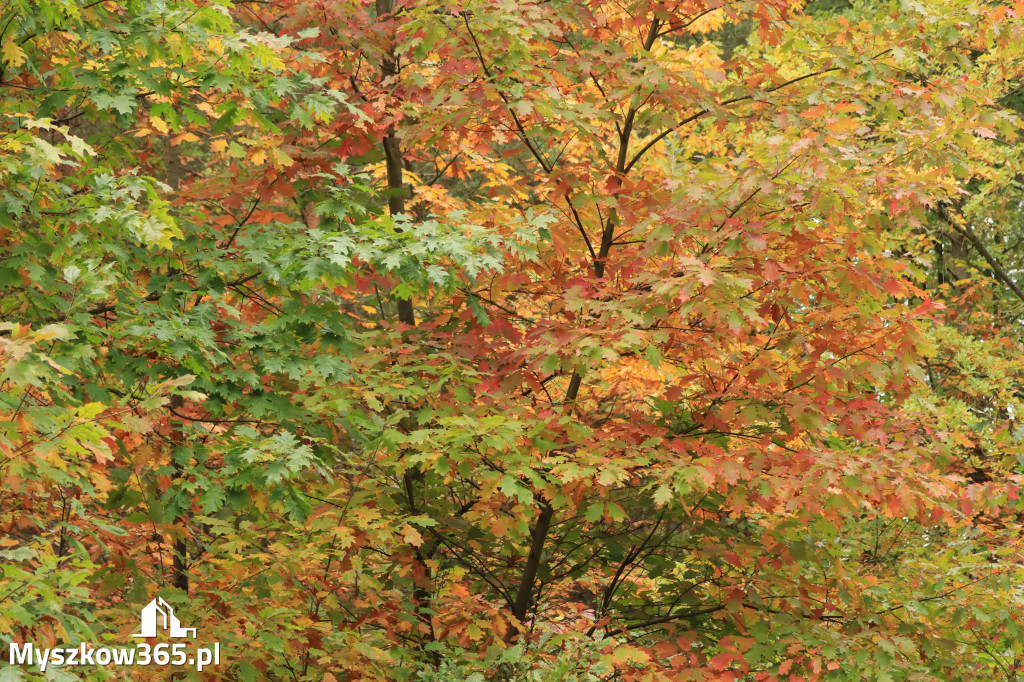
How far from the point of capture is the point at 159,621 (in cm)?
502

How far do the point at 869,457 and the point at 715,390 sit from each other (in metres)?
1.06

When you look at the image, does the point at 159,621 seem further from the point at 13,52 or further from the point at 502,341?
the point at 13,52

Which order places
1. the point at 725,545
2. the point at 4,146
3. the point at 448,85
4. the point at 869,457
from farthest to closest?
1. the point at 725,545
2. the point at 448,85
3. the point at 869,457
4. the point at 4,146

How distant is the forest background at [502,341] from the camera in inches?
184

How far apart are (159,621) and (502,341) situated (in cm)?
283

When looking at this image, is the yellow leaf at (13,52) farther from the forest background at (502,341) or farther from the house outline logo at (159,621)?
the house outline logo at (159,621)

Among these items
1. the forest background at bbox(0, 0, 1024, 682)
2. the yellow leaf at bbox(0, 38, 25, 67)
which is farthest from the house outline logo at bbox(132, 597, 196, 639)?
the yellow leaf at bbox(0, 38, 25, 67)

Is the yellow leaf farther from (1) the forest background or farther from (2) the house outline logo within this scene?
(2) the house outline logo

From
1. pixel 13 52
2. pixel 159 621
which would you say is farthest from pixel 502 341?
pixel 13 52

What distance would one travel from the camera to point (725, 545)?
19.2 feet

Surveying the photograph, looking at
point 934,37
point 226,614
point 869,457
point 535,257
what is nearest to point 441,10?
point 535,257

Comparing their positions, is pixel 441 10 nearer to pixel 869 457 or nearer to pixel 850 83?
pixel 850 83

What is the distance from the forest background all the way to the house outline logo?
0.15 meters

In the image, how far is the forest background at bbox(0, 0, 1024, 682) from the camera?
4.67 metres
